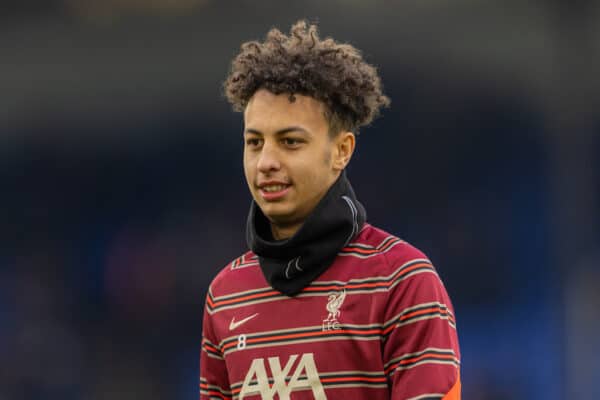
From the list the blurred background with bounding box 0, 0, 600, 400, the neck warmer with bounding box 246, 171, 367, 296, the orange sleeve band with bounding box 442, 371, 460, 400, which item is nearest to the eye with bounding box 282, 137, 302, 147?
the neck warmer with bounding box 246, 171, 367, 296

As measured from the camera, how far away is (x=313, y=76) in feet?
6.23

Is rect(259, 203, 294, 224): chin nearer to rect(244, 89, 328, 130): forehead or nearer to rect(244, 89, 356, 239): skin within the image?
rect(244, 89, 356, 239): skin

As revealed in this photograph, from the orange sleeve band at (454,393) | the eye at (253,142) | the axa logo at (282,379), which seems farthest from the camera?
the eye at (253,142)

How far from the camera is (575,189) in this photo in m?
3.44

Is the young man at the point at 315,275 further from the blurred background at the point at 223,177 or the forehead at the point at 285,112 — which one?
the blurred background at the point at 223,177

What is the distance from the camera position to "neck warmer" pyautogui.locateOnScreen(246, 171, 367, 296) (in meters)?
1.86

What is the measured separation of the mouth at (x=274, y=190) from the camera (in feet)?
6.14

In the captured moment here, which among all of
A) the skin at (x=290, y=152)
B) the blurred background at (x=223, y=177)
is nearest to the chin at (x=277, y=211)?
the skin at (x=290, y=152)

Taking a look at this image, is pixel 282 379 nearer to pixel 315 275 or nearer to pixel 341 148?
pixel 315 275

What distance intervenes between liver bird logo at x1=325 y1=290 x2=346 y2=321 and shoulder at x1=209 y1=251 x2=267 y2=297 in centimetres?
19

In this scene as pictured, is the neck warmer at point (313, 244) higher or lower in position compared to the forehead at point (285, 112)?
lower

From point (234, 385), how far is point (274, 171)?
0.47 metres

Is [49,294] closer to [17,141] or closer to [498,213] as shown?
[17,141]

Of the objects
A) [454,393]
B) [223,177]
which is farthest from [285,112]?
[223,177]
